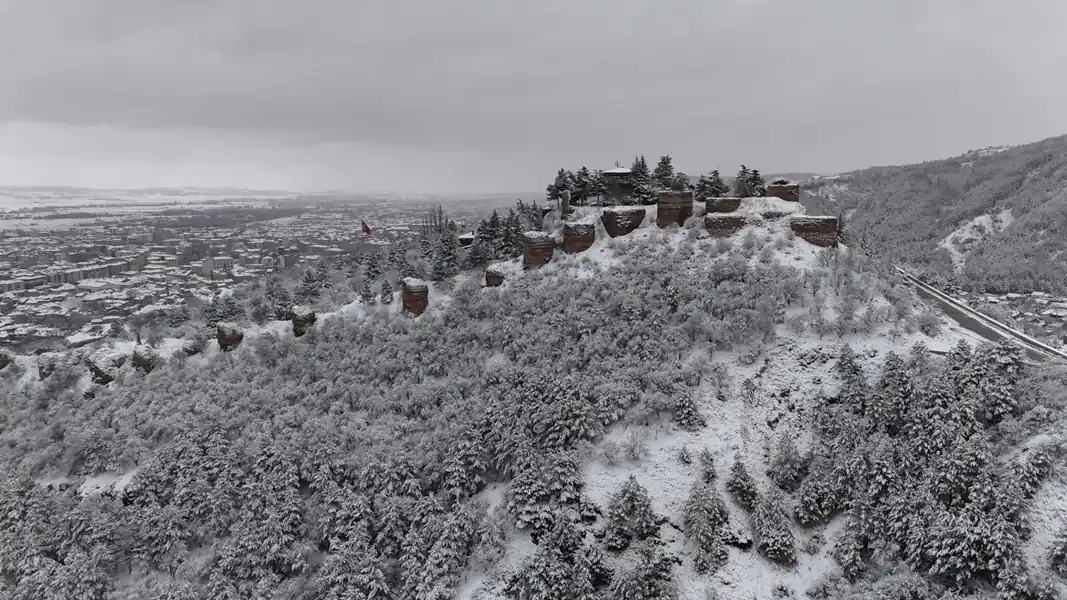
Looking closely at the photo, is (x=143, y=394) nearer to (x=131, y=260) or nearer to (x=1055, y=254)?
(x=131, y=260)

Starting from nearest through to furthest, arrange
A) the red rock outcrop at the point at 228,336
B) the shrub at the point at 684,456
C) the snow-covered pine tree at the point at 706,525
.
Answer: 1. the snow-covered pine tree at the point at 706,525
2. the shrub at the point at 684,456
3. the red rock outcrop at the point at 228,336

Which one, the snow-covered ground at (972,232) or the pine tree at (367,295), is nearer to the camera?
the pine tree at (367,295)

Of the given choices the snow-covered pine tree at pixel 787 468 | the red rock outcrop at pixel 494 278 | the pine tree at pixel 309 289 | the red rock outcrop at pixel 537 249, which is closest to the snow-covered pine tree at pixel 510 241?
the red rock outcrop at pixel 537 249

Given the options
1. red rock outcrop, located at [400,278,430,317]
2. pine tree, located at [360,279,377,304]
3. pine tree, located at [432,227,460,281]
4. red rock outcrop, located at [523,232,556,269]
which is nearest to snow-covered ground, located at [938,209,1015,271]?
red rock outcrop, located at [523,232,556,269]

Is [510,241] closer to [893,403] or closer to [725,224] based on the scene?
[725,224]

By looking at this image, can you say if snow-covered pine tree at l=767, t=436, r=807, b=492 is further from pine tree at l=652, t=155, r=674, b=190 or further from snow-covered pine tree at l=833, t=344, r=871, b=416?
pine tree at l=652, t=155, r=674, b=190

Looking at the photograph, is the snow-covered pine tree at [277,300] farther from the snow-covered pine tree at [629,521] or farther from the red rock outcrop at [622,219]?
the snow-covered pine tree at [629,521]
